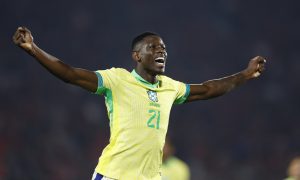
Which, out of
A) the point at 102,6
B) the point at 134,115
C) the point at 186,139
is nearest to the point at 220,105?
the point at 186,139

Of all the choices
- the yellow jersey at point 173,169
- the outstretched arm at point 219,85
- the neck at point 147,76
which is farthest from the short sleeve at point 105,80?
the yellow jersey at point 173,169

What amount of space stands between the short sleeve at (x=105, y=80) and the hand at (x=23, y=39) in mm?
574

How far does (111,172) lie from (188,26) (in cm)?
512

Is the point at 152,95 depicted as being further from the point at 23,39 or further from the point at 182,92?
the point at 23,39

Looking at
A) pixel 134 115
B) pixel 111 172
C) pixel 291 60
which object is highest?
pixel 291 60

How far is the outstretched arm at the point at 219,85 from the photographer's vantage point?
4594mm

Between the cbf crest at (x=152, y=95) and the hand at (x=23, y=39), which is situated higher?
the hand at (x=23, y=39)

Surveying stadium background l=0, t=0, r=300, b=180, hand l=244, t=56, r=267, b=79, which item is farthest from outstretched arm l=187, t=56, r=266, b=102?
stadium background l=0, t=0, r=300, b=180

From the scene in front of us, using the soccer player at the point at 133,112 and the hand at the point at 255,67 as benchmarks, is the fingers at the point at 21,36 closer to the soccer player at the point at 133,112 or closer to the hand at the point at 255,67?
the soccer player at the point at 133,112

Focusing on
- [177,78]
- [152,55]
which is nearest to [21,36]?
[152,55]

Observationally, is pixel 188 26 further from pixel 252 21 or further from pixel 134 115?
pixel 134 115

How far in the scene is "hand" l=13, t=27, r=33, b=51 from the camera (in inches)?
142

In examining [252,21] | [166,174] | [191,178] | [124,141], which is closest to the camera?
[124,141]

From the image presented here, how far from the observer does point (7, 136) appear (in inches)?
305
